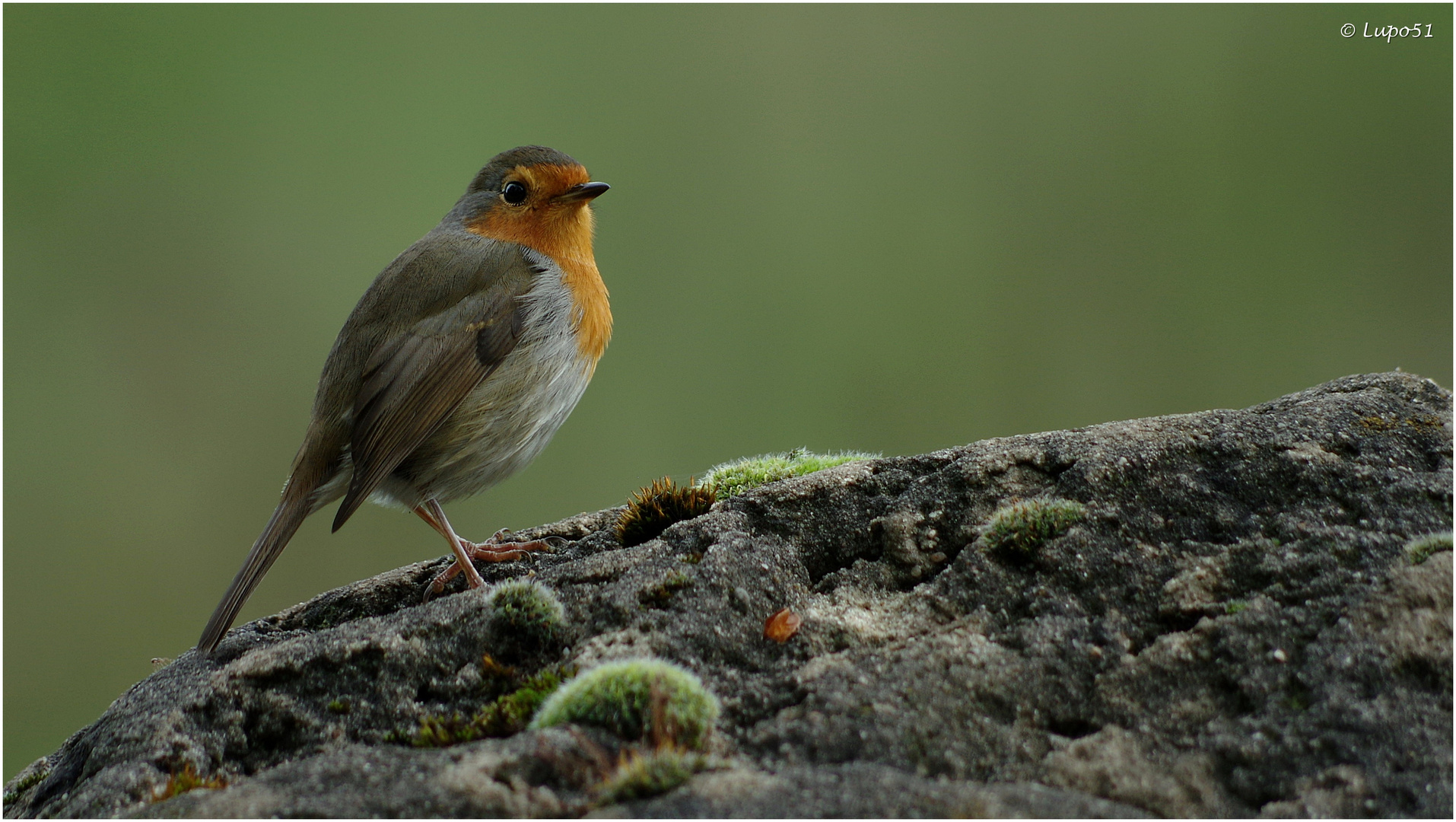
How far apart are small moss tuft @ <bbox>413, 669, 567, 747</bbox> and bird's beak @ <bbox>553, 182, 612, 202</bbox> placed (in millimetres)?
3455

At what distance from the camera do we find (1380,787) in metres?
2.53

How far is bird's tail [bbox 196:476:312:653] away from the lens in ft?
13.6

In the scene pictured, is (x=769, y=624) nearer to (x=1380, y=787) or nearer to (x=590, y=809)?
(x=590, y=809)

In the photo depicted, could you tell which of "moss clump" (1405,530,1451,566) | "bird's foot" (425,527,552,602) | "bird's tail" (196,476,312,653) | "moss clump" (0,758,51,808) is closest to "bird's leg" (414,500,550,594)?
"bird's foot" (425,527,552,602)

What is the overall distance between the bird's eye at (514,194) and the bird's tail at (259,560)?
6.97 feet

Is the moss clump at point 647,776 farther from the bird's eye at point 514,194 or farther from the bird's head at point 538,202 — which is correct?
the bird's eye at point 514,194

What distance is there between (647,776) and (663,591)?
113 cm

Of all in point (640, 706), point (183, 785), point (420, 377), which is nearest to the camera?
point (640, 706)

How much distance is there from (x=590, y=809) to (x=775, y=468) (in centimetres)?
254

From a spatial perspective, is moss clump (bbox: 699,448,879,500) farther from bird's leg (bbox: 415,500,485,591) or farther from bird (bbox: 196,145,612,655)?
bird's leg (bbox: 415,500,485,591)

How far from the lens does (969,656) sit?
10.2ft

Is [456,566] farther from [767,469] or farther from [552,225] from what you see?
[552,225]

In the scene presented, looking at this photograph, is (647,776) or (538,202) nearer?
(647,776)

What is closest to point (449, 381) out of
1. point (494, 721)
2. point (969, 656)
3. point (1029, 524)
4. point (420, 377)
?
point (420, 377)
